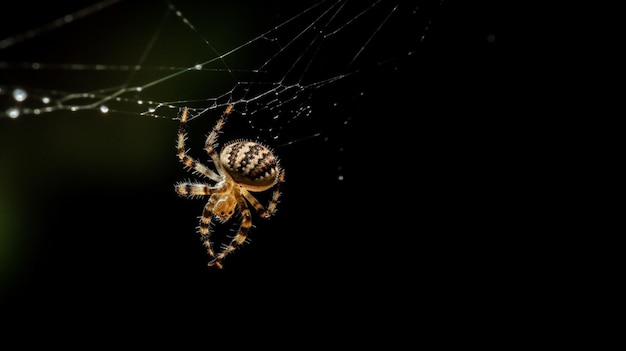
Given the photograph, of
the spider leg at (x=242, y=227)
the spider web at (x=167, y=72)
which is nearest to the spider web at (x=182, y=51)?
the spider web at (x=167, y=72)

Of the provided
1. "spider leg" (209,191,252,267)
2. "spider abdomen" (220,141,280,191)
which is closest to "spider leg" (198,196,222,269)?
"spider leg" (209,191,252,267)

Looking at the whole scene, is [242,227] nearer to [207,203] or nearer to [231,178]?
[207,203]

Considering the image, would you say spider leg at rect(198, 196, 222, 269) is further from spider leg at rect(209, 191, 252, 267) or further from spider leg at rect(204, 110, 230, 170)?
spider leg at rect(204, 110, 230, 170)

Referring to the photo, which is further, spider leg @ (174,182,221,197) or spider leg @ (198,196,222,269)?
spider leg @ (198,196,222,269)

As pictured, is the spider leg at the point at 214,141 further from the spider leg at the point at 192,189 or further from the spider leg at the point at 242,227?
the spider leg at the point at 242,227

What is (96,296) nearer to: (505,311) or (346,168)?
(346,168)

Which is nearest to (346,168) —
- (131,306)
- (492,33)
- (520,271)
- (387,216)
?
(387,216)
